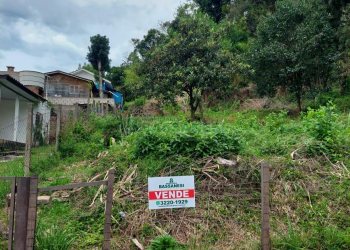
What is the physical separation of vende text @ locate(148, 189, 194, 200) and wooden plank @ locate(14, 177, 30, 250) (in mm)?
1399

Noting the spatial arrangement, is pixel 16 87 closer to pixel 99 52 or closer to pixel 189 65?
pixel 189 65

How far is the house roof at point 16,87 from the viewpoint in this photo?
461 inches

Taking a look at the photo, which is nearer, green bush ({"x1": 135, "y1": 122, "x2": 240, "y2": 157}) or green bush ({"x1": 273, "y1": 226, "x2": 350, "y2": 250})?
green bush ({"x1": 273, "y1": 226, "x2": 350, "y2": 250})

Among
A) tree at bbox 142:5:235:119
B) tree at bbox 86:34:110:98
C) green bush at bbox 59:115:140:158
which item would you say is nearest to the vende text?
green bush at bbox 59:115:140:158

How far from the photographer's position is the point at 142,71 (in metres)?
15.3

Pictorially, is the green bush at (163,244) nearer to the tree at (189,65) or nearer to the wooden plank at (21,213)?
the wooden plank at (21,213)

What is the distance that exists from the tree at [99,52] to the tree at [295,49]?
95.2 feet

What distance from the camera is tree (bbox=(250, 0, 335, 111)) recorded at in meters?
16.5

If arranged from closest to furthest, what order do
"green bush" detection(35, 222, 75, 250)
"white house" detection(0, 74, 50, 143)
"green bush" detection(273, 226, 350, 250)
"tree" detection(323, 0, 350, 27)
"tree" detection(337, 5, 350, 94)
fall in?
"green bush" detection(35, 222, 75, 250), "green bush" detection(273, 226, 350, 250), "white house" detection(0, 74, 50, 143), "tree" detection(337, 5, 350, 94), "tree" detection(323, 0, 350, 27)

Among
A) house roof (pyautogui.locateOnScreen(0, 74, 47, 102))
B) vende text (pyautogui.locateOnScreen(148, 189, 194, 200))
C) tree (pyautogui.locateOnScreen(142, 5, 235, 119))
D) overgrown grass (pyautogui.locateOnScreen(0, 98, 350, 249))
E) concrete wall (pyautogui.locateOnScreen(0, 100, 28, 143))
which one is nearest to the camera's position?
vende text (pyautogui.locateOnScreen(148, 189, 194, 200))

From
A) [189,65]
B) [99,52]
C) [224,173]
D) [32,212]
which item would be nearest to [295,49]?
[189,65]

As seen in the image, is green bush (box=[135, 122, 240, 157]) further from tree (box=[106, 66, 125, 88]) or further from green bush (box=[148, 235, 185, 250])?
tree (box=[106, 66, 125, 88])

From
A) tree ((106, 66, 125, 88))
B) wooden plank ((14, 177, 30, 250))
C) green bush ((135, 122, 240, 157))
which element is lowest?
wooden plank ((14, 177, 30, 250))

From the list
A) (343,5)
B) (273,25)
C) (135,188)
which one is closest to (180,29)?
(273,25)
